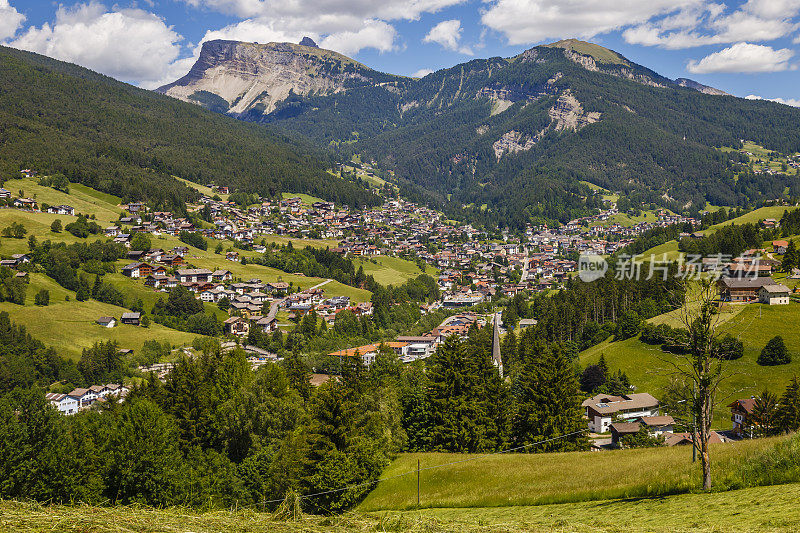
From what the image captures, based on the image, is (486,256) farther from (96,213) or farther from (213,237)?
(96,213)

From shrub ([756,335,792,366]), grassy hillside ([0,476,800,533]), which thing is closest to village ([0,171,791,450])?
grassy hillside ([0,476,800,533])

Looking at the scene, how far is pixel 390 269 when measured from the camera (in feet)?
475

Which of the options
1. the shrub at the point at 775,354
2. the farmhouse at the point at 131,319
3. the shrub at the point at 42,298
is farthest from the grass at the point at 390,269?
the shrub at the point at 775,354

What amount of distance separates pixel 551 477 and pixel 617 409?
33.8m

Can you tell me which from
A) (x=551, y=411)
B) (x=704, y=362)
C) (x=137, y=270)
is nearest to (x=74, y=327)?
(x=137, y=270)

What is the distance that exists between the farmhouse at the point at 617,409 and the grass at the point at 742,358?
304 centimetres

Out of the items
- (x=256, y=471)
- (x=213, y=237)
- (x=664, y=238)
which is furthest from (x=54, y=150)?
(x=664, y=238)

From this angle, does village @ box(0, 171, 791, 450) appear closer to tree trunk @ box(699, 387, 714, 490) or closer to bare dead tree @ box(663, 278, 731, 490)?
bare dead tree @ box(663, 278, 731, 490)

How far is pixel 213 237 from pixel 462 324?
77.4 meters

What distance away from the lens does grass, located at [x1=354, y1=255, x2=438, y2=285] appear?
134125 millimetres

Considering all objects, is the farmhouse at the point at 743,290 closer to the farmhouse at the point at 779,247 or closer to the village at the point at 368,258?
the village at the point at 368,258

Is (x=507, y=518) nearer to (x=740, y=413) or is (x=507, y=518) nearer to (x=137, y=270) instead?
(x=740, y=413)

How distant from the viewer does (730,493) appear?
13938 millimetres

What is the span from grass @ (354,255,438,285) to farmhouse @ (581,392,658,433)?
8005 cm
